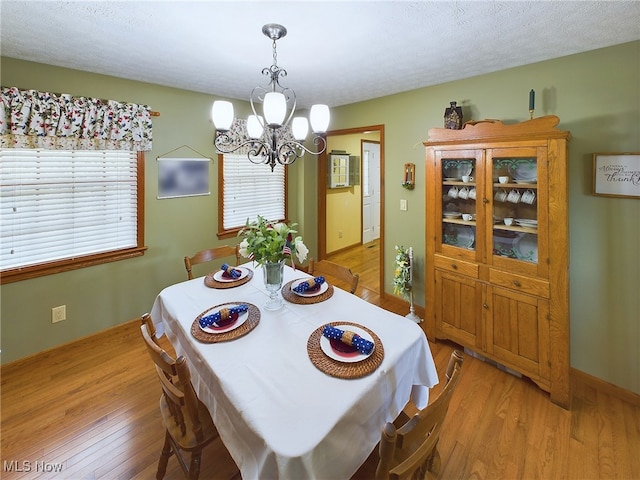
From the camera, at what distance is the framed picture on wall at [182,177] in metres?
3.16

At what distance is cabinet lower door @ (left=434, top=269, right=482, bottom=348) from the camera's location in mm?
2486

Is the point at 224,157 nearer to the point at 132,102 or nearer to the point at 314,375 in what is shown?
the point at 132,102

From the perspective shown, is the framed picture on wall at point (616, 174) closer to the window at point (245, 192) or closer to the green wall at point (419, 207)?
the green wall at point (419, 207)

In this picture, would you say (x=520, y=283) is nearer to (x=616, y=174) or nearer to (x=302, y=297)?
(x=616, y=174)

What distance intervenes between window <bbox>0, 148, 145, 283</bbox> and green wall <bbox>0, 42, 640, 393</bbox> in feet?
0.43

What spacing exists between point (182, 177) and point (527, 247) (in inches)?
127

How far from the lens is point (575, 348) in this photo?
2379 mm

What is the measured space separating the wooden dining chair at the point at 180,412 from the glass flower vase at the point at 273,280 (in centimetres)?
61

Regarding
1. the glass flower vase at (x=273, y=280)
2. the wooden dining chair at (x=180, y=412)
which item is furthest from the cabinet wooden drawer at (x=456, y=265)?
the wooden dining chair at (x=180, y=412)

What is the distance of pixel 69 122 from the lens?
2504 millimetres

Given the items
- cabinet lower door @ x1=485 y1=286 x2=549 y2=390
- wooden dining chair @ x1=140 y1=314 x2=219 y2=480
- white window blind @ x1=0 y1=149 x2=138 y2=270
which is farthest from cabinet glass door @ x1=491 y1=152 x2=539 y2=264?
white window blind @ x1=0 y1=149 x2=138 y2=270

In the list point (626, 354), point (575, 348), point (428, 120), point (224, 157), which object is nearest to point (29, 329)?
point (224, 157)

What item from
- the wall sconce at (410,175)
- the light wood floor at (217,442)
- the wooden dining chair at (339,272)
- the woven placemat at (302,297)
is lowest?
the light wood floor at (217,442)

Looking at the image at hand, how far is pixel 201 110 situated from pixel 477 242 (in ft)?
9.96
